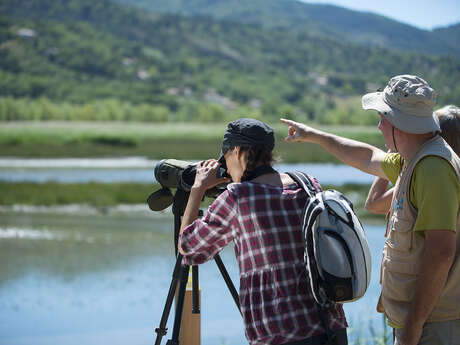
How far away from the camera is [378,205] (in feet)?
7.17

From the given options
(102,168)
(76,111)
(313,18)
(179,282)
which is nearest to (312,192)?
(179,282)

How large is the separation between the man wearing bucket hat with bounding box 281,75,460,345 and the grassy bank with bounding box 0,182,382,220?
37.7 feet

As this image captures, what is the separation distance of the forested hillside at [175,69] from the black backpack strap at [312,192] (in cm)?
4705

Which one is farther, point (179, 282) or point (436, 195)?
point (179, 282)

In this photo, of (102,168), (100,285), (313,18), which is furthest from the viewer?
(313,18)

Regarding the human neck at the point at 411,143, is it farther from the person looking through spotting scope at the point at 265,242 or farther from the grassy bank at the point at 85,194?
the grassy bank at the point at 85,194

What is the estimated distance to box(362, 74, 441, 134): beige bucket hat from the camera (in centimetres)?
168

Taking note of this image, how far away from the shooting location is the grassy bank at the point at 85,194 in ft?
46.1

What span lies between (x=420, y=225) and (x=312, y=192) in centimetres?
26

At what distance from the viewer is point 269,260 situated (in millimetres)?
1611

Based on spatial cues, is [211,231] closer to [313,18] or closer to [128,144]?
[128,144]

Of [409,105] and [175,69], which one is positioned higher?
[409,105]

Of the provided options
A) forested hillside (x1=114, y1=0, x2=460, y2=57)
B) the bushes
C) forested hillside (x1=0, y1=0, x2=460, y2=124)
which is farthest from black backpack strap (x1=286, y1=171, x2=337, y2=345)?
forested hillside (x1=114, y1=0, x2=460, y2=57)

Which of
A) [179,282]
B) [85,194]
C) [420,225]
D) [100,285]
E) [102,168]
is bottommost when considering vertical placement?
[102,168]
